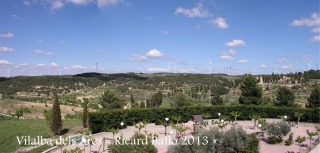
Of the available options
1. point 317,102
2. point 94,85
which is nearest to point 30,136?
point 317,102

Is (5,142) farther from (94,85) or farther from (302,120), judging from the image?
(94,85)

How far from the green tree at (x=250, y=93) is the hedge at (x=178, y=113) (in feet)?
13.3

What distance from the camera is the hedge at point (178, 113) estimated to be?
105 feet

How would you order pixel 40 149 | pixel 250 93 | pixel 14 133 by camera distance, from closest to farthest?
pixel 40 149
pixel 14 133
pixel 250 93

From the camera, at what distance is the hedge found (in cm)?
3198

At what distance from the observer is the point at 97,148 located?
79.7ft

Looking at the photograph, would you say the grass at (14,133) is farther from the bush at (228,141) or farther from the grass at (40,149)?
the bush at (228,141)

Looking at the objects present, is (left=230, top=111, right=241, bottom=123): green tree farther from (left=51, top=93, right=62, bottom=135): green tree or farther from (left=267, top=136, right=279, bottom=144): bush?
(left=51, top=93, right=62, bottom=135): green tree

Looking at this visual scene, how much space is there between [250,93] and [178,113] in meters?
12.8

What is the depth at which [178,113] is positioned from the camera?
37.5m

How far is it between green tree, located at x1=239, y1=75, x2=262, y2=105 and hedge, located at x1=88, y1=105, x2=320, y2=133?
4050 mm

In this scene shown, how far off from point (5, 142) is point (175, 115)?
1911cm

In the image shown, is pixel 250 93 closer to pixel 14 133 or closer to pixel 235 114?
pixel 235 114

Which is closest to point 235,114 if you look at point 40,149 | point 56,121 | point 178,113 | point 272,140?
point 178,113
